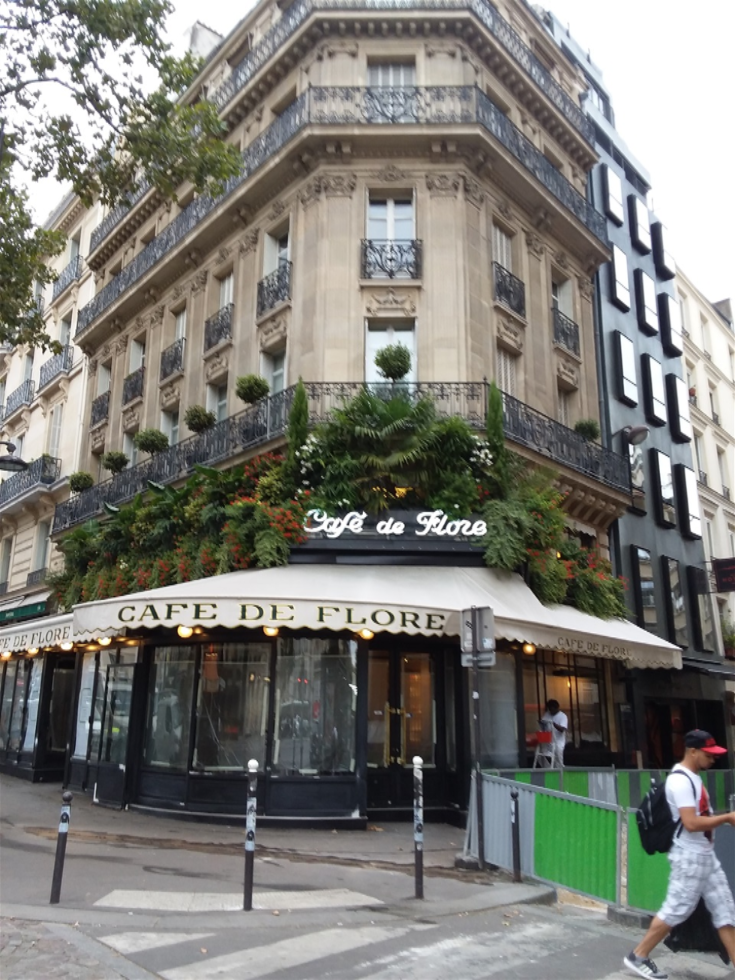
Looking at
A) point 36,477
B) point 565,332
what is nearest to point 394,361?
point 565,332

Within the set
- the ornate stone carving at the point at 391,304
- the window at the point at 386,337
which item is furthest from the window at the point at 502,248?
the window at the point at 386,337

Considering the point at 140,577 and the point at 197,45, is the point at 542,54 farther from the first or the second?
the point at 140,577

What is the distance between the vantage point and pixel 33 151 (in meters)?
13.1

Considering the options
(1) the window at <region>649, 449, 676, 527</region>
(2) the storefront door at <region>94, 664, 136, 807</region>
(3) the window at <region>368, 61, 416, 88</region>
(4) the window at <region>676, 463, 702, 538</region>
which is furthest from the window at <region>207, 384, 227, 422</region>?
(4) the window at <region>676, 463, 702, 538</region>

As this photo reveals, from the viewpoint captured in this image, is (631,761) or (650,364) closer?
(631,761)

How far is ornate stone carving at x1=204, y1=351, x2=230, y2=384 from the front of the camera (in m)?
18.8

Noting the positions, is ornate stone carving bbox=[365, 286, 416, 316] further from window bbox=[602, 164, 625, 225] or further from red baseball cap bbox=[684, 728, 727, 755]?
red baseball cap bbox=[684, 728, 727, 755]

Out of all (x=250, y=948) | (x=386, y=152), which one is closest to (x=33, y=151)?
(x=386, y=152)

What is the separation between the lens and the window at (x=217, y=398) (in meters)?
19.1

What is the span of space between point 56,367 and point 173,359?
9.92m

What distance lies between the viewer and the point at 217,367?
747 inches

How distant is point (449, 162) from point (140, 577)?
397 inches

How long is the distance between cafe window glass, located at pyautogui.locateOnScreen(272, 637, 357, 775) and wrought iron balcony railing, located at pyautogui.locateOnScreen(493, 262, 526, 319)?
805cm

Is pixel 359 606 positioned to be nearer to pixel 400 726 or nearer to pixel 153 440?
pixel 400 726
